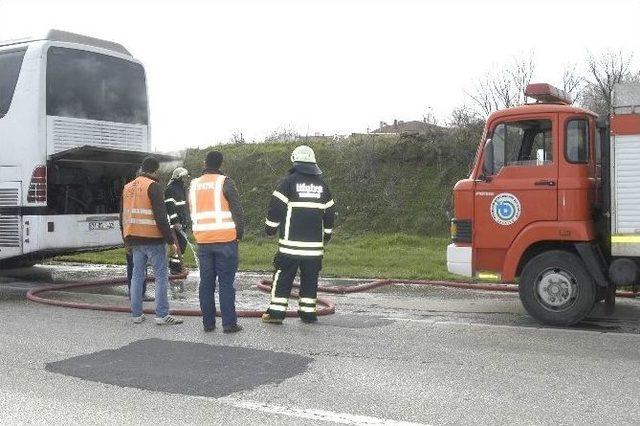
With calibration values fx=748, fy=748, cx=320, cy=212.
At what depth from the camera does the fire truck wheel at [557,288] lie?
322 inches

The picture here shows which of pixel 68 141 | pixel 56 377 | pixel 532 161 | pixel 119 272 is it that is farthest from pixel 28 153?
pixel 532 161

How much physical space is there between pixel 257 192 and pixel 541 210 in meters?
15.3

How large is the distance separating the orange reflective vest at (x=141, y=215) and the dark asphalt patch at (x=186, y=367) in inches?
64.4

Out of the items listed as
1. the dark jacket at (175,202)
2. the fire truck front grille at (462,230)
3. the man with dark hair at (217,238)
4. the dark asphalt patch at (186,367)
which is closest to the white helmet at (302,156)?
the man with dark hair at (217,238)

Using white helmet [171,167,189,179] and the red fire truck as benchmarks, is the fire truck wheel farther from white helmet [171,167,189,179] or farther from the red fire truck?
white helmet [171,167,189,179]

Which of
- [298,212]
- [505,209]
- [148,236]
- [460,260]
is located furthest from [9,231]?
[505,209]

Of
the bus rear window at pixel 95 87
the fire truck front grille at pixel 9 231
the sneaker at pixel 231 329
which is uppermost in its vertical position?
the bus rear window at pixel 95 87

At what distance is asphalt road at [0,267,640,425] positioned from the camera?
5.04 metres

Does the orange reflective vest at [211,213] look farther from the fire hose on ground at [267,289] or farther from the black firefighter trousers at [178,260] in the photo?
the black firefighter trousers at [178,260]

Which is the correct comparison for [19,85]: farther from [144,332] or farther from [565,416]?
[565,416]

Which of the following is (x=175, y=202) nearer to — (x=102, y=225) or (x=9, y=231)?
(x=102, y=225)

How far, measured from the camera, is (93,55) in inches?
474

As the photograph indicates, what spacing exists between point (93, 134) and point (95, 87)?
77cm

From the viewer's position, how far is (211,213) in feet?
26.0
